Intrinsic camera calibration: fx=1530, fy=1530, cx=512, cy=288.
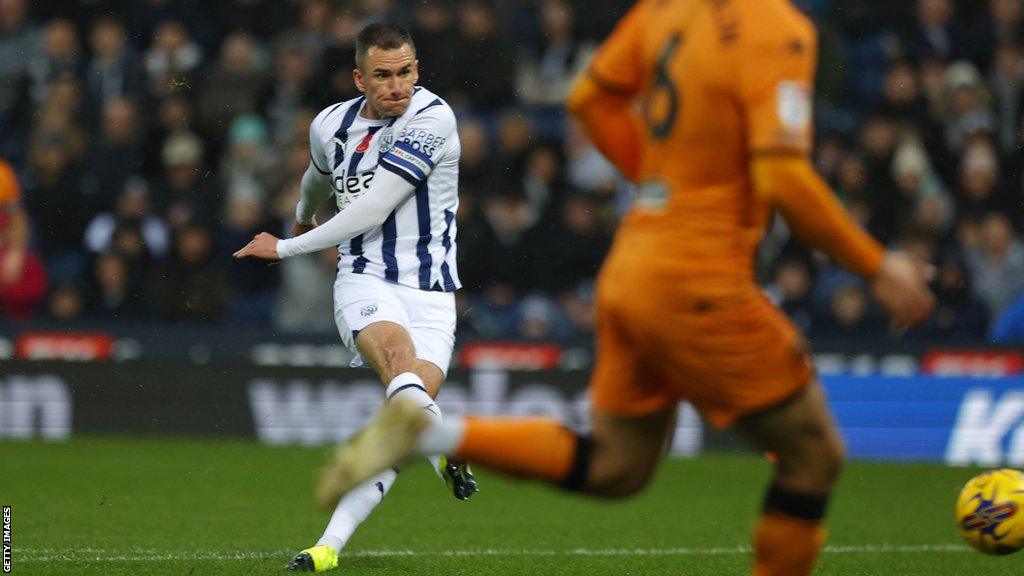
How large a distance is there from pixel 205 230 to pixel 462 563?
7371 millimetres

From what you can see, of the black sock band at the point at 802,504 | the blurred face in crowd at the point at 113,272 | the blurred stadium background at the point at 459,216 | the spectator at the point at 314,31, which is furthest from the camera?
the spectator at the point at 314,31

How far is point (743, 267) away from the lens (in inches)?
172

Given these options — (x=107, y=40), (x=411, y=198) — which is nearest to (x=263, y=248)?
(x=411, y=198)

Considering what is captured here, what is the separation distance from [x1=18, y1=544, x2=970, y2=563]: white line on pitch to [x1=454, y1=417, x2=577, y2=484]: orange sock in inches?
101

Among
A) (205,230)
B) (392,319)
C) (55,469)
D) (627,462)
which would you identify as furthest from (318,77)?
(627,462)

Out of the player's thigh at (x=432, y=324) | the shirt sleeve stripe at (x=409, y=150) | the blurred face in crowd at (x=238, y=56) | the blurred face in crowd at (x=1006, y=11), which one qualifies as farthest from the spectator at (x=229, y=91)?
the shirt sleeve stripe at (x=409, y=150)

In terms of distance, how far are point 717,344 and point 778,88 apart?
732mm

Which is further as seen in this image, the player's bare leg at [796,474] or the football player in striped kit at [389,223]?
the football player in striped kit at [389,223]

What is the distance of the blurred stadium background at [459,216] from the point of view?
12.6m

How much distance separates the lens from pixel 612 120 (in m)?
4.76

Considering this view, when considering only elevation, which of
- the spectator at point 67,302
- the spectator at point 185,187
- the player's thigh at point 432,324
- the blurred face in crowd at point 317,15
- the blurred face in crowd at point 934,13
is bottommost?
the spectator at point 67,302

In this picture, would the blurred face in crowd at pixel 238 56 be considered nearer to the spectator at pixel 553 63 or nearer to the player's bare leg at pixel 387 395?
the spectator at pixel 553 63

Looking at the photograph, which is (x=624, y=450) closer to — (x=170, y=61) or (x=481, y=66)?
(x=481, y=66)

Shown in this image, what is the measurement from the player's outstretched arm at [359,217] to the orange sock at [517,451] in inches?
83.2
